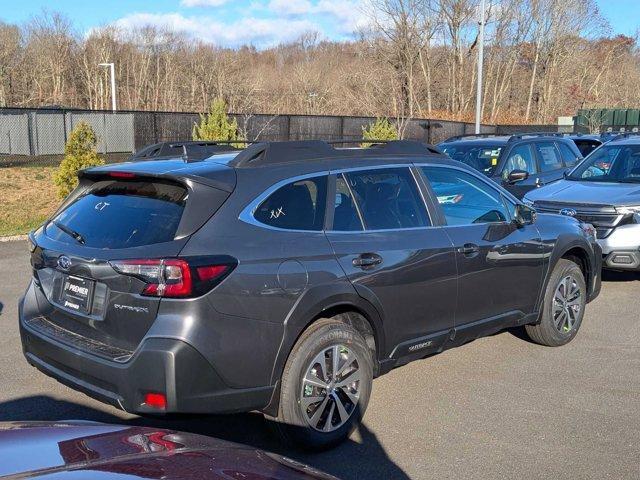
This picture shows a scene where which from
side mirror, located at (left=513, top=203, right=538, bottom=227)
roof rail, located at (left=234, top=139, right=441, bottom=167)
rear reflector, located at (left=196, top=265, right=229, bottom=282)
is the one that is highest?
roof rail, located at (left=234, top=139, right=441, bottom=167)

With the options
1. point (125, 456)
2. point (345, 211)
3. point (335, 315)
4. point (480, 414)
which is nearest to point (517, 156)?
point (480, 414)

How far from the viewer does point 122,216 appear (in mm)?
4078

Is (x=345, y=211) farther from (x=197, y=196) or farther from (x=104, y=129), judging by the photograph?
(x=104, y=129)

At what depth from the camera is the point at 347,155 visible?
15.8 feet

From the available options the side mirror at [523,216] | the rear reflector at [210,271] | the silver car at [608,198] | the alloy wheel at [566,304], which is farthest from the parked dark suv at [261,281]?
the silver car at [608,198]

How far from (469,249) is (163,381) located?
2.58 meters

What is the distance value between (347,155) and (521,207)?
6.31 feet

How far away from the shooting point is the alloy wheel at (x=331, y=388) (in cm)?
414

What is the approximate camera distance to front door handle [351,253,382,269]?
4387mm

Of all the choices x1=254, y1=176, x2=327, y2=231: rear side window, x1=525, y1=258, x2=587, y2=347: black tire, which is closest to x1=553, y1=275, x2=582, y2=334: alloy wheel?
x1=525, y1=258, x2=587, y2=347: black tire

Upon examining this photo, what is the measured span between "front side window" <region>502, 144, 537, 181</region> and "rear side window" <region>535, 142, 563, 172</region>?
0.25m

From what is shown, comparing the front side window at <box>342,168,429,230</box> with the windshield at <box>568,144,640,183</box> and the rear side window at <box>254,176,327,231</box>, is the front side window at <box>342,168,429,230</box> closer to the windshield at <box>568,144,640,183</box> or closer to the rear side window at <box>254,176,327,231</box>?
the rear side window at <box>254,176,327,231</box>

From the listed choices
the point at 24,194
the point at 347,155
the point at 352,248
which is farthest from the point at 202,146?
the point at 24,194

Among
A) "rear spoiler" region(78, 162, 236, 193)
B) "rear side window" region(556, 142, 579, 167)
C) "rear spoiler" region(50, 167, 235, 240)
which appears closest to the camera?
"rear spoiler" region(50, 167, 235, 240)
